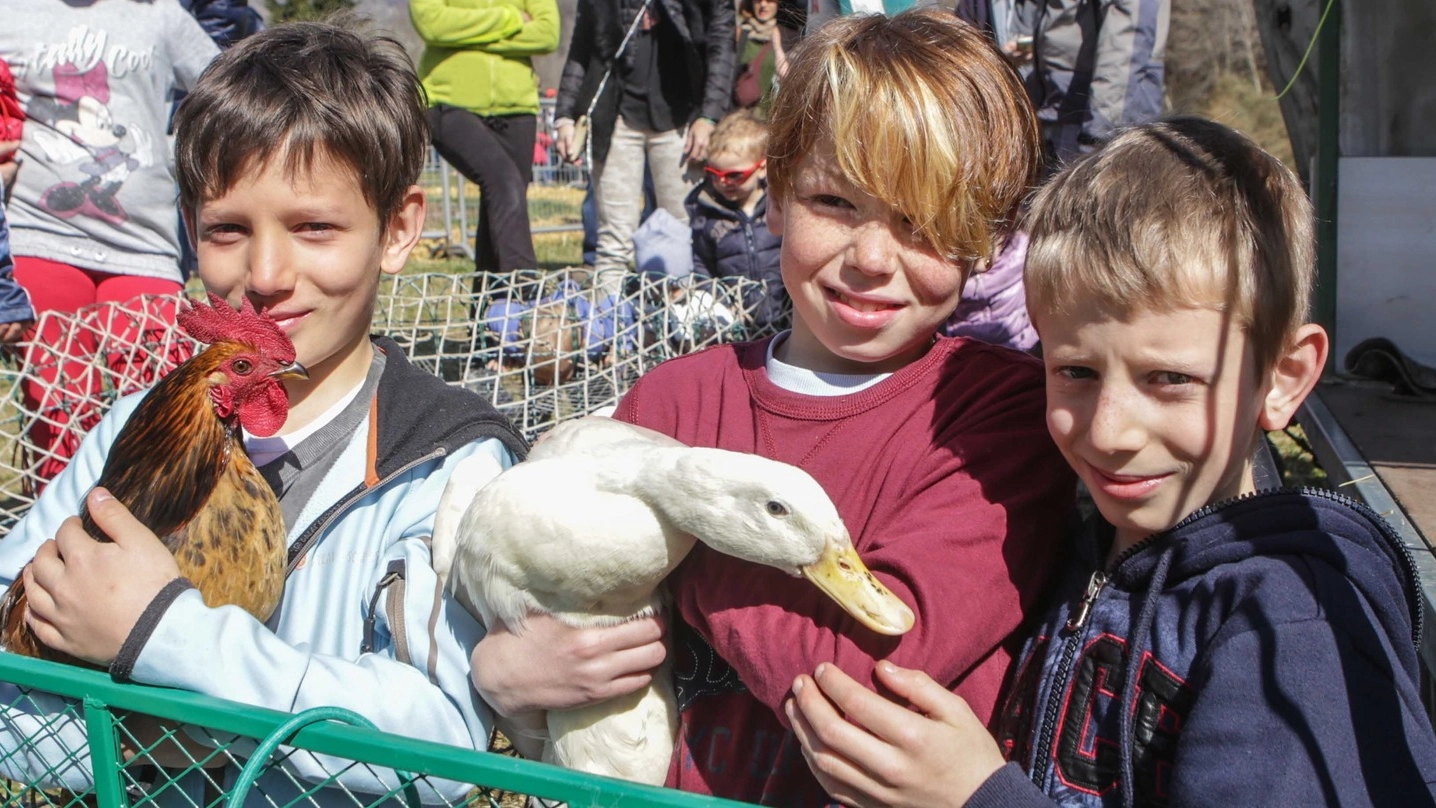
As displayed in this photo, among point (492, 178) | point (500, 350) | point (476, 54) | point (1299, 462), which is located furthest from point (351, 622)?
point (476, 54)

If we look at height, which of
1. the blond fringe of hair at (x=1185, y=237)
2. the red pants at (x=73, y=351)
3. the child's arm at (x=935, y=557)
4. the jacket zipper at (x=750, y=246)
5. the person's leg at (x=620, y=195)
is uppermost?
the blond fringe of hair at (x=1185, y=237)

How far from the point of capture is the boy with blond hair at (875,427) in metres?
1.35

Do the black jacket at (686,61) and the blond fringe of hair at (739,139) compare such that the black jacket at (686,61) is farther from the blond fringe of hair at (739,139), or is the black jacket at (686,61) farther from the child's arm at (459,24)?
the blond fringe of hair at (739,139)

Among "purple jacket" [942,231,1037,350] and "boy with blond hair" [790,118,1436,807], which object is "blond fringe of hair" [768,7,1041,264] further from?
"purple jacket" [942,231,1037,350]

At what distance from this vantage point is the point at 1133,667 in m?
1.25

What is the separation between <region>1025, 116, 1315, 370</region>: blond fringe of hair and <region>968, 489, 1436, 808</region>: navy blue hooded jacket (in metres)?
0.23

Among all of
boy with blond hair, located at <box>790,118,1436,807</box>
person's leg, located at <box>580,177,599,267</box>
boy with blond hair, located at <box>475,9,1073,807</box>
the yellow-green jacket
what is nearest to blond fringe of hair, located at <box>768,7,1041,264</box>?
boy with blond hair, located at <box>475,9,1073,807</box>

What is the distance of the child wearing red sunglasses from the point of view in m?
4.93

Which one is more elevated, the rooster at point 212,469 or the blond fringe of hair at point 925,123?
the blond fringe of hair at point 925,123

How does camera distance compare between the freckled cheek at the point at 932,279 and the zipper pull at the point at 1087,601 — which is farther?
the freckled cheek at the point at 932,279

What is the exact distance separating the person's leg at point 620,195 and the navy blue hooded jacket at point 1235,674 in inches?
215

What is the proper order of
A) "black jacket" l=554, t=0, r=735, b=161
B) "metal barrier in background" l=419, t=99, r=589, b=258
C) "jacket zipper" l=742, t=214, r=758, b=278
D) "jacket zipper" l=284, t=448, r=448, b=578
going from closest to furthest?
1. "jacket zipper" l=284, t=448, r=448, b=578
2. "jacket zipper" l=742, t=214, r=758, b=278
3. "black jacket" l=554, t=0, r=735, b=161
4. "metal barrier in background" l=419, t=99, r=589, b=258

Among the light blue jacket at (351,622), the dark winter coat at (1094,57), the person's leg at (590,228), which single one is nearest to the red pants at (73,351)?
the light blue jacket at (351,622)

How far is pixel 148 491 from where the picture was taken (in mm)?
1646
